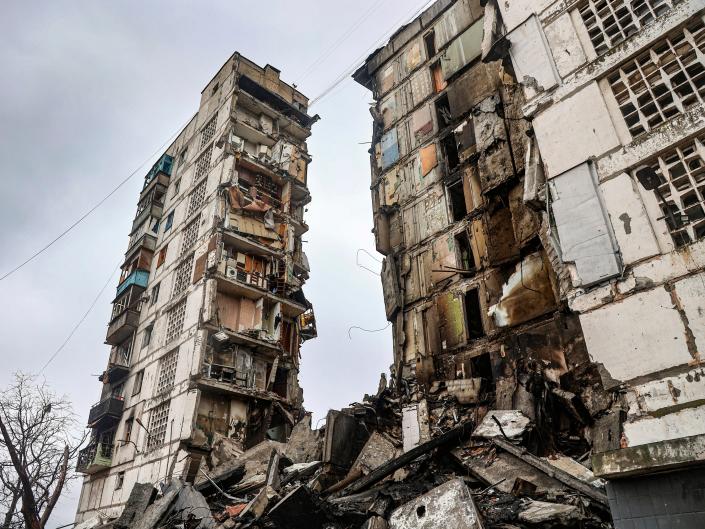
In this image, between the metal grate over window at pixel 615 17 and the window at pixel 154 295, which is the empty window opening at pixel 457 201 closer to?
the metal grate over window at pixel 615 17

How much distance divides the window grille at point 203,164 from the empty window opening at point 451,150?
15339 mm

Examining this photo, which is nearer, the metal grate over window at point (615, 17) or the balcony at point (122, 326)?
the metal grate over window at point (615, 17)

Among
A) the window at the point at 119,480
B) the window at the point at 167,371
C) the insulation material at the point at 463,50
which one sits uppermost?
the insulation material at the point at 463,50

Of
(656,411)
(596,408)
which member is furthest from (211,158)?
(656,411)

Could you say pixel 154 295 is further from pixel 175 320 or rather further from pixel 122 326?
pixel 175 320

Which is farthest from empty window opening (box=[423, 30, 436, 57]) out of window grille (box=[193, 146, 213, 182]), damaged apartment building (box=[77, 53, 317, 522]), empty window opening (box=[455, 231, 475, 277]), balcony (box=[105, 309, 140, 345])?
balcony (box=[105, 309, 140, 345])

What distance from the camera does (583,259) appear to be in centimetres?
768

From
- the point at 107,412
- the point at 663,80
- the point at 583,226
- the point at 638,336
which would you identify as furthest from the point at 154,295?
the point at 663,80

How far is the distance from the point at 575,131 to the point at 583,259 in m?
2.52

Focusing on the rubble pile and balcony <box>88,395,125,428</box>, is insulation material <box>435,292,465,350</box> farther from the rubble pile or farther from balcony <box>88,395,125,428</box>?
balcony <box>88,395,125,428</box>

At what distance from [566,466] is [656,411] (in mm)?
3636

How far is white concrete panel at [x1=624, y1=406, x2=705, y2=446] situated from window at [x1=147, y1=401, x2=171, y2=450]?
19.8 meters

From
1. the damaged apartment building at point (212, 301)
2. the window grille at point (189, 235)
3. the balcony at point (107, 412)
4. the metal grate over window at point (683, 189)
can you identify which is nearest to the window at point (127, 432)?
the damaged apartment building at point (212, 301)

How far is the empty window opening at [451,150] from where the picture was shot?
2145 cm
